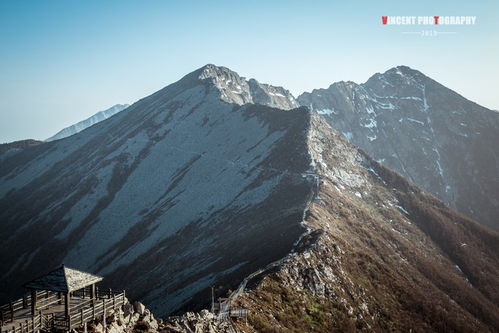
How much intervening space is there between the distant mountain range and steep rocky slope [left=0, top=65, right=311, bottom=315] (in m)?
0.45

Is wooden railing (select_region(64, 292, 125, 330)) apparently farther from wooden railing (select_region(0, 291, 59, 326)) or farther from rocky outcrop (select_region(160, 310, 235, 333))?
rocky outcrop (select_region(160, 310, 235, 333))

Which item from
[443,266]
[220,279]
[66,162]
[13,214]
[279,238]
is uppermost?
[66,162]

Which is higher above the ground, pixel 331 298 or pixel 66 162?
pixel 66 162

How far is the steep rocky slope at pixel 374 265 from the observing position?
4078 cm

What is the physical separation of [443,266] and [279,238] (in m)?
41.2

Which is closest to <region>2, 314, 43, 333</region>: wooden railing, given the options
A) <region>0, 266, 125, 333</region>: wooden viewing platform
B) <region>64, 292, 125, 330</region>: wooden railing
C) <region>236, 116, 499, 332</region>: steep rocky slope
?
<region>0, 266, 125, 333</region>: wooden viewing platform

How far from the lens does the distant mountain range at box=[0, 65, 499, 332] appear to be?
46.8 meters

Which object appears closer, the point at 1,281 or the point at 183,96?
the point at 1,281

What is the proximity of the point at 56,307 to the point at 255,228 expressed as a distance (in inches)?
1916

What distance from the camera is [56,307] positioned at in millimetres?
25359

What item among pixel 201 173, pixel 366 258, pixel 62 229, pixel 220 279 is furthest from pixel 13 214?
pixel 366 258

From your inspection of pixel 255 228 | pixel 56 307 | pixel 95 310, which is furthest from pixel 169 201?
pixel 95 310

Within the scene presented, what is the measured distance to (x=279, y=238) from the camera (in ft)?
193

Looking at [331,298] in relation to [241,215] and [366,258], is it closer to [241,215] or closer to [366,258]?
[366,258]
